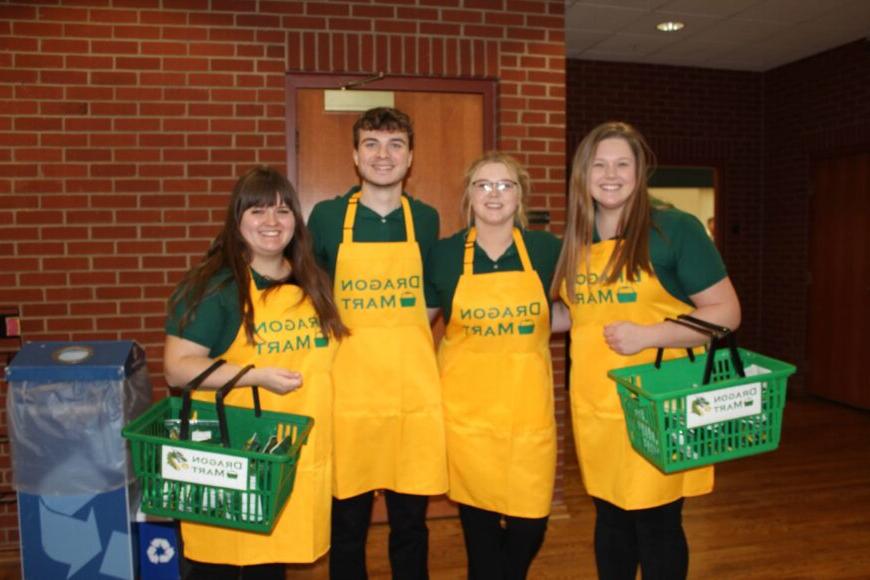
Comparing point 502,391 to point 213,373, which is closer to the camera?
point 213,373

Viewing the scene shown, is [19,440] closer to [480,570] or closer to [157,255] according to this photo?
[157,255]

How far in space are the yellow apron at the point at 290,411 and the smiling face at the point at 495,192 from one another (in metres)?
0.61

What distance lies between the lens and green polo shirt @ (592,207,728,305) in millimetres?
2023

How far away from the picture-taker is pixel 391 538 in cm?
230

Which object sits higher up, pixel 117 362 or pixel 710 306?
pixel 710 306

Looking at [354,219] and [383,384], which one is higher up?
[354,219]

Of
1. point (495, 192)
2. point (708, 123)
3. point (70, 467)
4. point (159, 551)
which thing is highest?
point (708, 123)

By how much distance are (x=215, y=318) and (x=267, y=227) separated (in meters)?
0.28

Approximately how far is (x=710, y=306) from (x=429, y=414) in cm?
89

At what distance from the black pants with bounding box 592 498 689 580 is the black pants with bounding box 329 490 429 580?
0.56 meters

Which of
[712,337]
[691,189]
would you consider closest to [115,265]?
[712,337]

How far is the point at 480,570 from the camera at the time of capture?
222 centimetres

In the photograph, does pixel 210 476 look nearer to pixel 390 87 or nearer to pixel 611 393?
pixel 611 393

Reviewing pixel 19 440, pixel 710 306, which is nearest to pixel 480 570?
pixel 710 306
